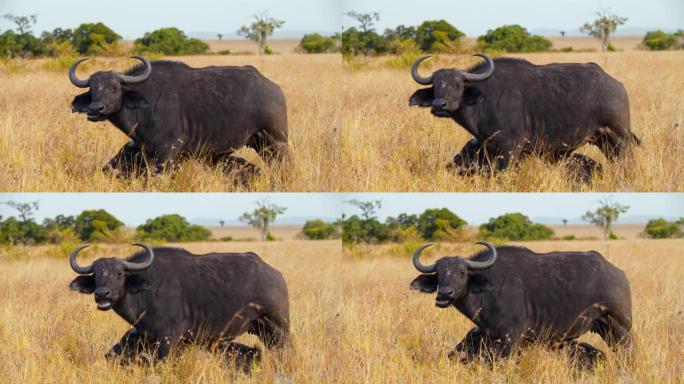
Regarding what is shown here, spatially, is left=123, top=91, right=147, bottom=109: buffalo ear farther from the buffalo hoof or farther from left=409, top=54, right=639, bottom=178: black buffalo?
left=409, top=54, right=639, bottom=178: black buffalo

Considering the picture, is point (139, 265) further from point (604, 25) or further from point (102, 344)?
point (604, 25)

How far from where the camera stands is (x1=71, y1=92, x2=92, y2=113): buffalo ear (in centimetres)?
946

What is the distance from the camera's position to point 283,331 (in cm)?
946

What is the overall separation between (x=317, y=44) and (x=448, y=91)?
992cm

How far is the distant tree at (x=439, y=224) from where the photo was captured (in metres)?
17.8

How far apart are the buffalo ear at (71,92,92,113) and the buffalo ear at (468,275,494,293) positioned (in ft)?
12.9

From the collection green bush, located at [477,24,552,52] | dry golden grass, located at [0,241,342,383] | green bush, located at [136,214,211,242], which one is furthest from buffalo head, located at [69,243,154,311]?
green bush, located at [477,24,552,52]

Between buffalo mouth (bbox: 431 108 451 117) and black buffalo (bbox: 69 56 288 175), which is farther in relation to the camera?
black buffalo (bbox: 69 56 288 175)

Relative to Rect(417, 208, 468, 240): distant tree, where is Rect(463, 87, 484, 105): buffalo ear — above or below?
above

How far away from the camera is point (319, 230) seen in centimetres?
1858

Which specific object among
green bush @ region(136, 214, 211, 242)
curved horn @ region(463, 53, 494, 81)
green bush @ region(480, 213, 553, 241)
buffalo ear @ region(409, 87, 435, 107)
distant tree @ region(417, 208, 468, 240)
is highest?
curved horn @ region(463, 53, 494, 81)

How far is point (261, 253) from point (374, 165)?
8786mm

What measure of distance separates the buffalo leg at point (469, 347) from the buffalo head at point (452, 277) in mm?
466

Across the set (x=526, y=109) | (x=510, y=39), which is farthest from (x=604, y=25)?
(x=526, y=109)
